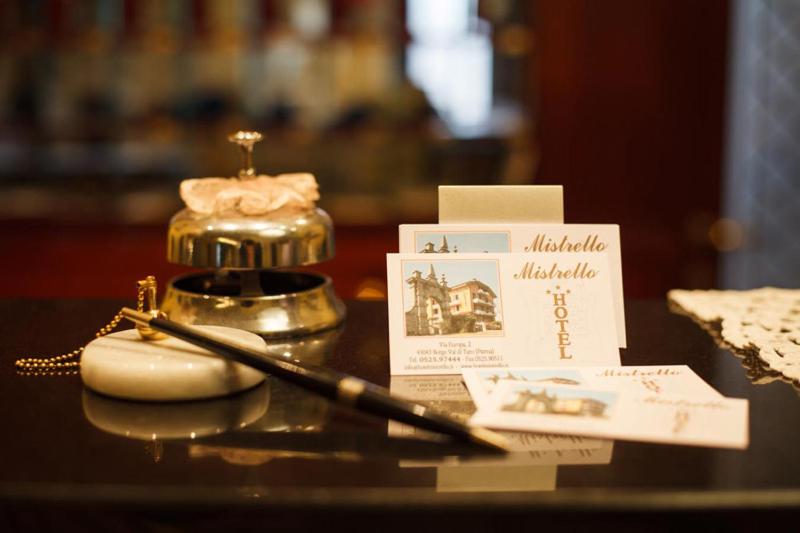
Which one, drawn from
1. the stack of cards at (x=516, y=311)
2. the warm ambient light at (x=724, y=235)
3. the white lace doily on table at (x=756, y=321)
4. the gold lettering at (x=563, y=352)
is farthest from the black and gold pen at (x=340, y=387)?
the warm ambient light at (x=724, y=235)

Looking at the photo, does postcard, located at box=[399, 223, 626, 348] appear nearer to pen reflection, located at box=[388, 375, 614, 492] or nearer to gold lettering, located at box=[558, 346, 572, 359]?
gold lettering, located at box=[558, 346, 572, 359]

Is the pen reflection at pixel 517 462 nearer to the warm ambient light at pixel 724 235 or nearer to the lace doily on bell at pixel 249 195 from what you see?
the lace doily on bell at pixel 249 195

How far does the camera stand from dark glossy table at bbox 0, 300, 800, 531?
671mm

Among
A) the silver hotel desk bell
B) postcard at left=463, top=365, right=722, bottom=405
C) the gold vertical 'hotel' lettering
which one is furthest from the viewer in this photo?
the silver hotel desk bell

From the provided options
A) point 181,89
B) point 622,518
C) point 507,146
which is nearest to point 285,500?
point 622,518

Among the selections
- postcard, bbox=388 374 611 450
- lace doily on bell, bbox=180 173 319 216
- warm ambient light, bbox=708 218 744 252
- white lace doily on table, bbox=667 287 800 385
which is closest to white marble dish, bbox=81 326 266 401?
postcard, bbox=388 374 611 450

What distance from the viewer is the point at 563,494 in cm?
67

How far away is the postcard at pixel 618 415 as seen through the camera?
31.0 inches

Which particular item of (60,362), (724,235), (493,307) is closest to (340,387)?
(493,307)

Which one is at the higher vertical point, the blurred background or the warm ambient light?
the blurred background

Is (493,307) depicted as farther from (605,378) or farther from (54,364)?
(54,364)

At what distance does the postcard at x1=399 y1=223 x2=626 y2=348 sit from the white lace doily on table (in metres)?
0.17

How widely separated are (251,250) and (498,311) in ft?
1.05

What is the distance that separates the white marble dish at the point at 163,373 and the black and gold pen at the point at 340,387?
2 centimetres
